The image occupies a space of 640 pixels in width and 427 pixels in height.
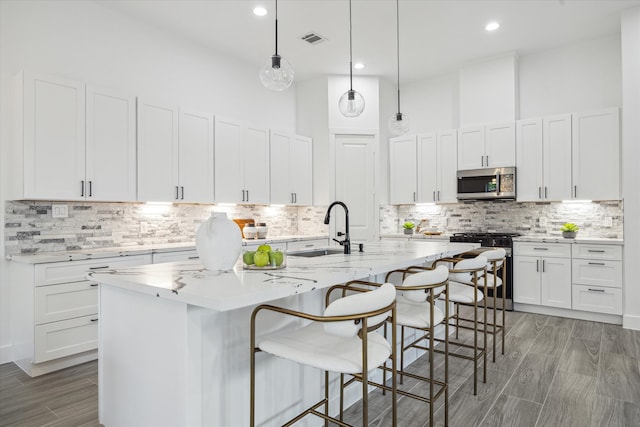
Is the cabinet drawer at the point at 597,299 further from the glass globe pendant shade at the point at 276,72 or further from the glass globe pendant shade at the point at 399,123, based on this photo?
the glass globe pendant shade at the point at 276,72

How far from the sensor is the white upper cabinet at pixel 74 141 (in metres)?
3.12

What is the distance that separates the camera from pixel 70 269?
3121 millimetres

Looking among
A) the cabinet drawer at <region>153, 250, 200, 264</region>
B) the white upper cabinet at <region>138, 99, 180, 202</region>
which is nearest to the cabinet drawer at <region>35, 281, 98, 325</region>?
the cabinet drawer at <region>153, 250, 200, 264</region>

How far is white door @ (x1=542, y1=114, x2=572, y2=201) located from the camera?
4727 millimetres

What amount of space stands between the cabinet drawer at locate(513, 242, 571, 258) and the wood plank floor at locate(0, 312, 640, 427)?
3.92ft

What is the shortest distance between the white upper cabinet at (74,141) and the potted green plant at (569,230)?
4831 millimetres

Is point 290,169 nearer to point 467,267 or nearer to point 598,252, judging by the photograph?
point 467,267

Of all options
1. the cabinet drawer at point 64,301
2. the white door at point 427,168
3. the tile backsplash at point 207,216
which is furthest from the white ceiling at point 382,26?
the cabinet drawer at point 64,301

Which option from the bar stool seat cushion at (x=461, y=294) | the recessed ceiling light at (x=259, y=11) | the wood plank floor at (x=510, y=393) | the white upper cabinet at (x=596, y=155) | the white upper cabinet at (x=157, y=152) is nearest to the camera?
the wood plank floor at (x=510, y=393)

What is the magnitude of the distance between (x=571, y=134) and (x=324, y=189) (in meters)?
3.22

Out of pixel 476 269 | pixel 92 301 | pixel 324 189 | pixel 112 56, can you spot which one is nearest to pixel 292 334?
pixel 476 269

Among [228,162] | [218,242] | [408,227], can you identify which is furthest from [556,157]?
[218,242]

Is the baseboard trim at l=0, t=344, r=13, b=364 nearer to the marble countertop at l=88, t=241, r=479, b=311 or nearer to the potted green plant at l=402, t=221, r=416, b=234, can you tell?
the marble countertop at l=88, t=241, r=479, b=311

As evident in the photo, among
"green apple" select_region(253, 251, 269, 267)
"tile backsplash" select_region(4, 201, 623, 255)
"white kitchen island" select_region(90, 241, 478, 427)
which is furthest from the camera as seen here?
"tile backsplash" select_region(4, 201, 623, 255)
